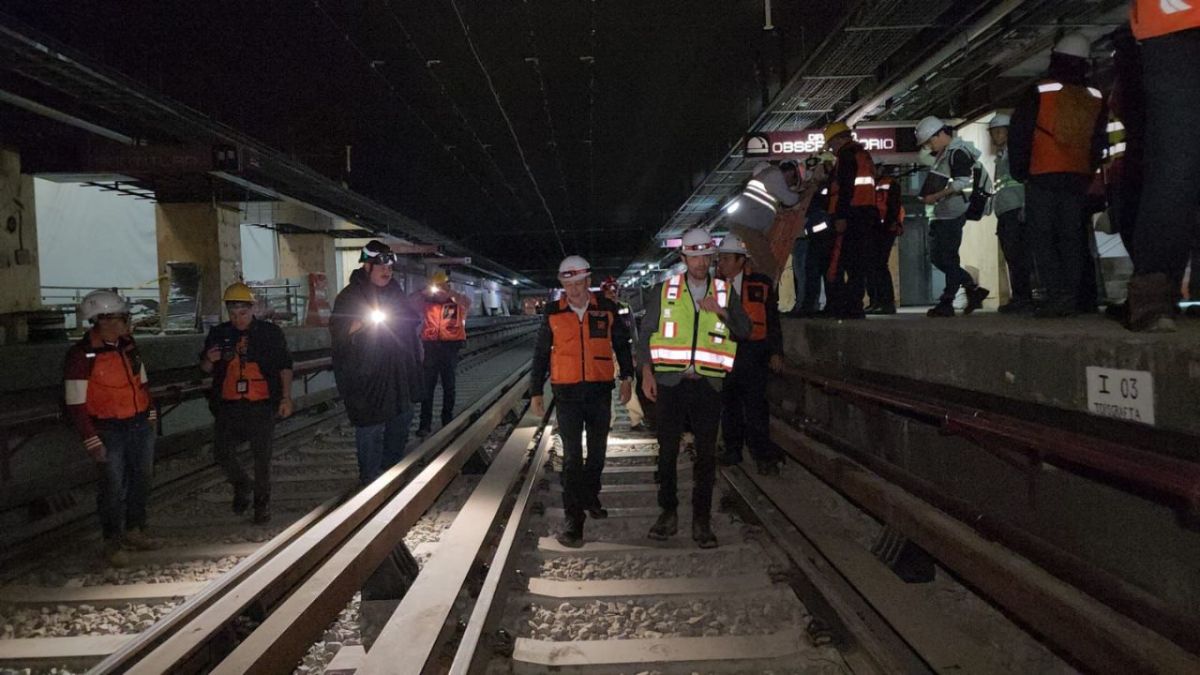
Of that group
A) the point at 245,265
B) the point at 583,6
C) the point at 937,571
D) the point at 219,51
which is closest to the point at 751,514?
the point at 937,571

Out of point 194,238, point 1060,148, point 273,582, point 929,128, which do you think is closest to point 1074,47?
point 1060,148

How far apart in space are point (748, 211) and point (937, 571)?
14.0ft

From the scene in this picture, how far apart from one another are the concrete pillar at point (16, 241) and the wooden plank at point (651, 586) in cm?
1408

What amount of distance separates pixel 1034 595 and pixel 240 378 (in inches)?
219

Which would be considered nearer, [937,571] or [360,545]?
[360,545]

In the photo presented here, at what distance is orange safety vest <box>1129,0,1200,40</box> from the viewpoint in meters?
2.95

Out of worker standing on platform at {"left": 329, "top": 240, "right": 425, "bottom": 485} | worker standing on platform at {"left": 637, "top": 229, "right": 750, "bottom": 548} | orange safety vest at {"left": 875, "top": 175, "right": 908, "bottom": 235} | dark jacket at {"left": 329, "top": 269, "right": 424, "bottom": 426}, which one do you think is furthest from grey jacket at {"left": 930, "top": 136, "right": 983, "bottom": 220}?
dark jacket at {"left": 329, "top": 269, "right": 424, "bottom": 426}

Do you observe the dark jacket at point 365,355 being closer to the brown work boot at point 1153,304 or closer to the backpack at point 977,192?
the brown work boot at point 1153,304

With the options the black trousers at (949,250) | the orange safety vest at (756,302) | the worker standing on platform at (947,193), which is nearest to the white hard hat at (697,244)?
the orange safety vest at (756,302)

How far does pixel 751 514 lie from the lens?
5254 mm

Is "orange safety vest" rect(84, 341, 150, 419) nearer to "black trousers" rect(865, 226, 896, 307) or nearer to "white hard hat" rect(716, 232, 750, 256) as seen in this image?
"white hard hat" rect(716, 232, 750, 256)

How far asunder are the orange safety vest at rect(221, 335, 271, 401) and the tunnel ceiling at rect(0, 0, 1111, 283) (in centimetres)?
574

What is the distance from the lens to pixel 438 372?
10.1 meters

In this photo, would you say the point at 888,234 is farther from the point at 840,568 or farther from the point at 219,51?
the point at 219,51
